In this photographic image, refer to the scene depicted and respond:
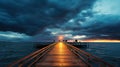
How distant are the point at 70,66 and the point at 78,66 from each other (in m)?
0.53

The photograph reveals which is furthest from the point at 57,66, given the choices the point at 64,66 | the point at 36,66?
the point at 36,66

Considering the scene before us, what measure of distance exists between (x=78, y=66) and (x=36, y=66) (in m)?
2.75

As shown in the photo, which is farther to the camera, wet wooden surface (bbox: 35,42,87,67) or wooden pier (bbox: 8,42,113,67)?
wet wooden surface (bbox: 35,42,87,67)

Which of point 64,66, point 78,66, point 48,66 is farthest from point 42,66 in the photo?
point 78,66

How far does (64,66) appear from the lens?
10539 mm

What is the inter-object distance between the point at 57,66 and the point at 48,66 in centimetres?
59

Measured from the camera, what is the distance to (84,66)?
34.3ft

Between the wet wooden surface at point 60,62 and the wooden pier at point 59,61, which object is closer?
the wooden pier at point 59,61

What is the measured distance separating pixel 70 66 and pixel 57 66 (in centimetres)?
87

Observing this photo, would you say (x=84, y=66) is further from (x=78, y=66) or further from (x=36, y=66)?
(x=36, y=66)

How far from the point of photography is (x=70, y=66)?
1055 centimetres

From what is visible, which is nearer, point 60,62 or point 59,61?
point 60,62

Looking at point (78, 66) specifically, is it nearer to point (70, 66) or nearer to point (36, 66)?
point (70, 66)

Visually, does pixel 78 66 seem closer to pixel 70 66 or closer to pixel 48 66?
pixel 70 66
